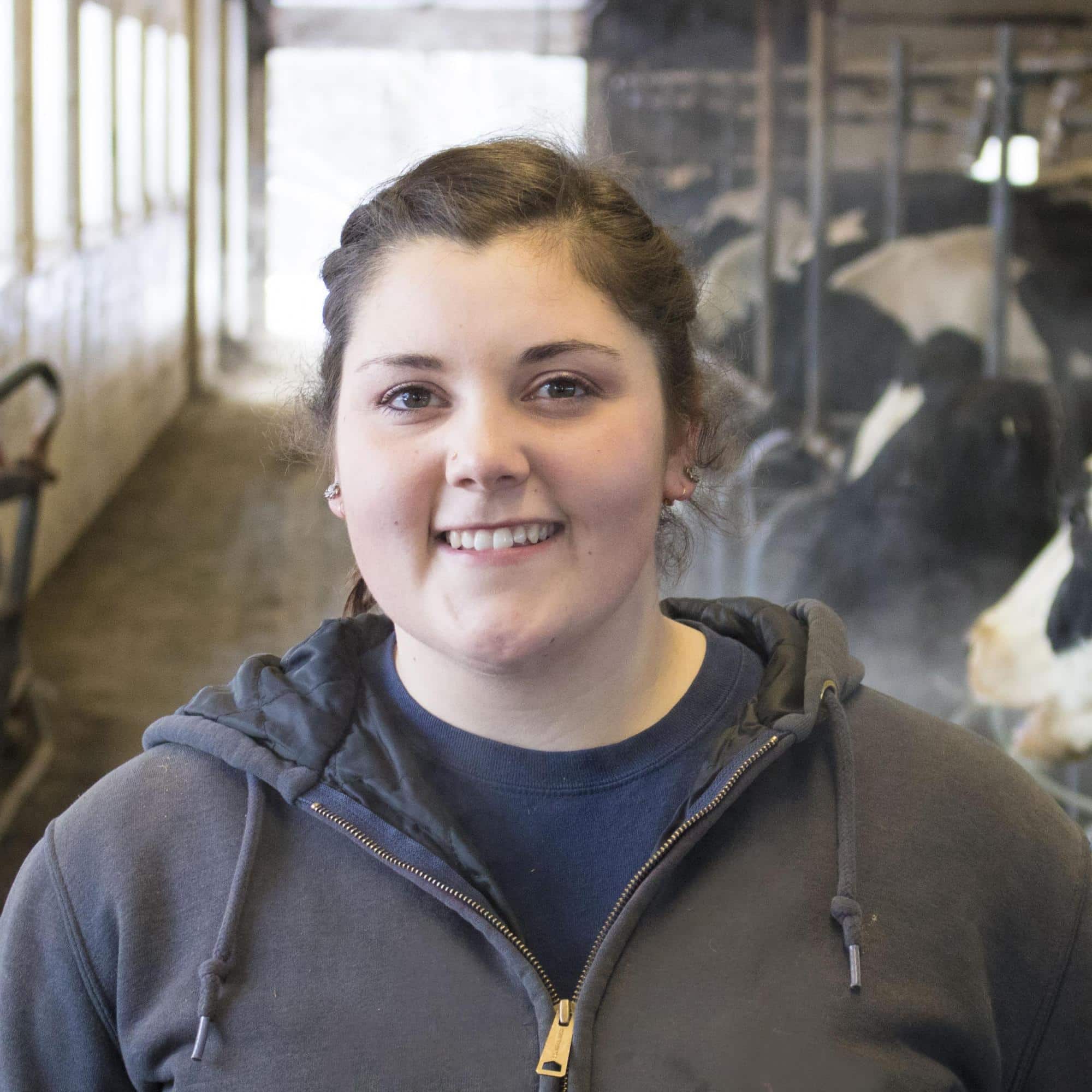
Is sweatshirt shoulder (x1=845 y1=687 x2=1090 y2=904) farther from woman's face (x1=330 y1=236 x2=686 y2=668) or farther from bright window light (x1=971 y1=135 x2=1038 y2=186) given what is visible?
bright window light (x1=971 y1=135 x2=1038 y2=186)

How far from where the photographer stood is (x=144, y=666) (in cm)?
205

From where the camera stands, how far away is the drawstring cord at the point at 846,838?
0.70 metres

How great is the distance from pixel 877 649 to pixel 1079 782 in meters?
0.38

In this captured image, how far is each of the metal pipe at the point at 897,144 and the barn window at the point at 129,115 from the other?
1.46 m

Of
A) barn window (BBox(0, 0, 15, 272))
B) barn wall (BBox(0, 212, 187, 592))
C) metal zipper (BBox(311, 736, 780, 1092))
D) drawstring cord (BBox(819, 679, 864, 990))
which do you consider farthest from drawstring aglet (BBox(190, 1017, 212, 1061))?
barn window (BBox(0, 0, 15, 272))

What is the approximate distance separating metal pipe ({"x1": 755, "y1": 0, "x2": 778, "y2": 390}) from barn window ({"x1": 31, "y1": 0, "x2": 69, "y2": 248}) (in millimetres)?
1442

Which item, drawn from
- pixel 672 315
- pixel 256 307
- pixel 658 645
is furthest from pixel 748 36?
pixel 658 645

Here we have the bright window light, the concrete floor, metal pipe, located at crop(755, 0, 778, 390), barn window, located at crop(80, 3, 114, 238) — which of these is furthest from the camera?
barn window, located at crop(80, 3, 114, 238)

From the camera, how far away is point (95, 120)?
2.93m

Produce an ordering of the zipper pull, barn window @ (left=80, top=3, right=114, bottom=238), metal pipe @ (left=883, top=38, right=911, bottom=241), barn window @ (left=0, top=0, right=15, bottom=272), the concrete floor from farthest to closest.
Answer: barn window @ (left=80, top=3, right=114, bottom=238)
barn window @ (left=0, top=0, right=15, bottom=272)
the concrete floor
metal pipe @ (left=883, top=38, right=911, bottom=241)
the zipper pull

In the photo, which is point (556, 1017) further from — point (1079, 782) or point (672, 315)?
point (1079, 782)

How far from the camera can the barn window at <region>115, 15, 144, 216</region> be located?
2578 mm

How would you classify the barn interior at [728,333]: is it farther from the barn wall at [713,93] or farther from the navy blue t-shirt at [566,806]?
the navy blue t-shirt at [566,806]

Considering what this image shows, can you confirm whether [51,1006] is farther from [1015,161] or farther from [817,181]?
[817,181]
